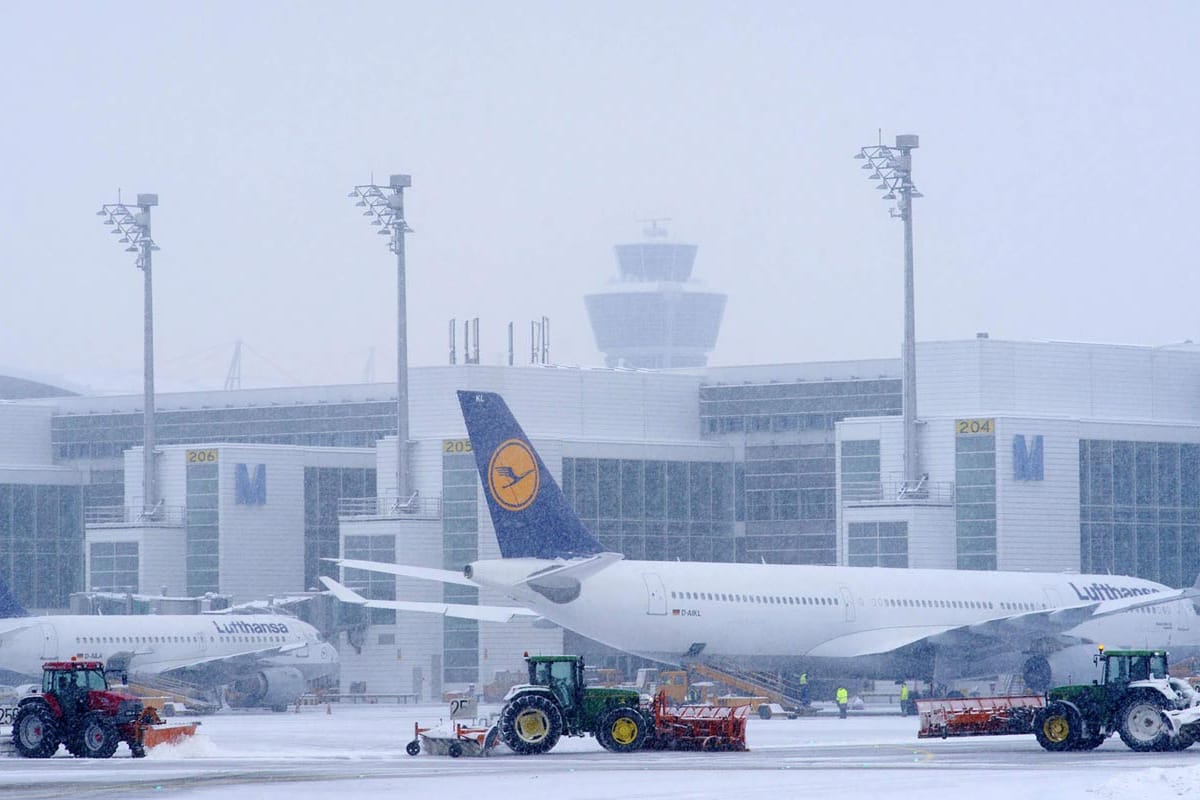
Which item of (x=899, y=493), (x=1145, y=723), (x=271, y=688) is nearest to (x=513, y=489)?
(x=1145, y=723)

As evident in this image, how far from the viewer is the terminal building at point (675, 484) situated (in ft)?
272

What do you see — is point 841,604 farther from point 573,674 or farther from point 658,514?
point 658,514

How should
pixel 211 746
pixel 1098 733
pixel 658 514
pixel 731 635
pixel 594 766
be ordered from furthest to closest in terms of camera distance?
pixel 658 514 < pixel 731 635 < pixel 211 746 < pixel 1098 733 < pixel 594 766

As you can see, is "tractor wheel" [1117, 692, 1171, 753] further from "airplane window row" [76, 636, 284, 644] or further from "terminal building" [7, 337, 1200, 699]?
"airplane window row" [76, 636, 284, 644]

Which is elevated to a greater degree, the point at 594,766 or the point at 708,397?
the point at 708,397

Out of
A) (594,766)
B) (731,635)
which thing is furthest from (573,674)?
(731,635)

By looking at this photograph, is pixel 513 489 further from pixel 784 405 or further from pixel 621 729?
pixel 784 405

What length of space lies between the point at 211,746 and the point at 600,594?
1342 centimetres

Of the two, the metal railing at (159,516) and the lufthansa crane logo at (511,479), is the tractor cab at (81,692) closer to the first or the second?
the lufthansa crane logo at (511,479)

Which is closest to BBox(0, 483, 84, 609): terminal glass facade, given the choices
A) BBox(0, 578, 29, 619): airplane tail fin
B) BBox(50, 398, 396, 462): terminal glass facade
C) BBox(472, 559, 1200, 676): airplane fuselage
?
BBox(50, 398, 396, 462): terminal glass facade

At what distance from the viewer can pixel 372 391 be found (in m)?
111

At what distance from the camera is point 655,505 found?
96.7m

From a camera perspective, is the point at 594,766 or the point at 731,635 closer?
the point at 594,766

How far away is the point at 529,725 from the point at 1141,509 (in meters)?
54.3
